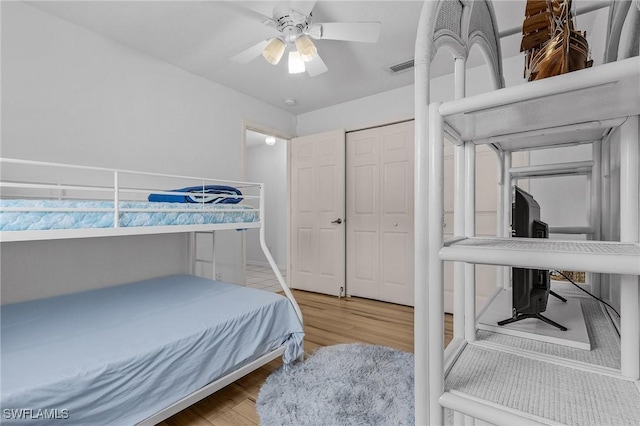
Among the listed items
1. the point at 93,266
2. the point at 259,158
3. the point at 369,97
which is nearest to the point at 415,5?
the point at 369,97

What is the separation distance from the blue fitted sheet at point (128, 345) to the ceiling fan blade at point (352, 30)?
5.65 feet

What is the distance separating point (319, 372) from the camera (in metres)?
1.84

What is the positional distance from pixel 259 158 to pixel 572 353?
17.6ft

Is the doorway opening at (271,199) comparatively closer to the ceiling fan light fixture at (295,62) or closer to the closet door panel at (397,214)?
the closet door panel at (397,214)

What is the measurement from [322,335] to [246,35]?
8.03 feet

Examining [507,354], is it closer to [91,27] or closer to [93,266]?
[93,266]

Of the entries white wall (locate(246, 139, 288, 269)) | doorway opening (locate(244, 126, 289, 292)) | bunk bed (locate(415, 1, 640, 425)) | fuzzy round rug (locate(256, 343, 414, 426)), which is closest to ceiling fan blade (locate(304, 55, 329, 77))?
bunk bed (locate(415, 1, 640, 425))

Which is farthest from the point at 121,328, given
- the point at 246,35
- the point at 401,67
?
the point at 401,67

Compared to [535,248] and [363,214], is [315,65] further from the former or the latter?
[535,248]

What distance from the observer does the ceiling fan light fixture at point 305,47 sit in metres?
1.88

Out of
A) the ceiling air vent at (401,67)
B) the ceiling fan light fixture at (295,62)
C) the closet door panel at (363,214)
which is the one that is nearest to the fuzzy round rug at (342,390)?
the closet door panel at (363,214)

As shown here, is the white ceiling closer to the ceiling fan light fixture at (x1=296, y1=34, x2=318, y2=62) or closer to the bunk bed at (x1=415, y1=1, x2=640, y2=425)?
the ceiling fan light fixture at (x1=296, y1=34, x2=318, y2=62)

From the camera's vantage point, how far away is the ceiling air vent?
265cm

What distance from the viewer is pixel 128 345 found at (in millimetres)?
1232
